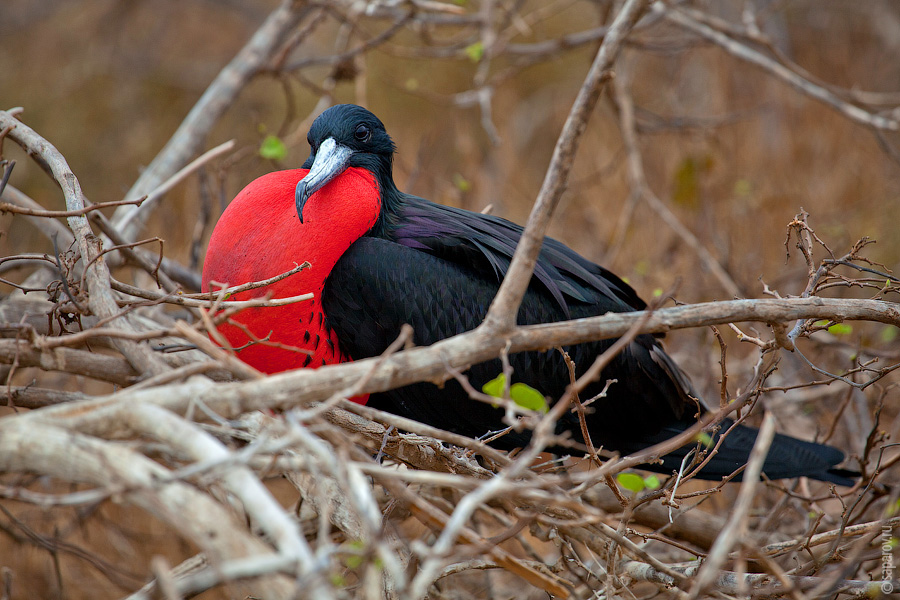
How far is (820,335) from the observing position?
3.23 m

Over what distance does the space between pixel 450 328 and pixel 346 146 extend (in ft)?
1.97

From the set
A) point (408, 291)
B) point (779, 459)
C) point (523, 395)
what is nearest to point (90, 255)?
point (408, 291)

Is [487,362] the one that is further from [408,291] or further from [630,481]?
[630,481]

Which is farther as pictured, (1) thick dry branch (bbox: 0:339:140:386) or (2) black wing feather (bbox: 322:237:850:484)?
(2) black wing feather (bbox: 322:237:850:484)

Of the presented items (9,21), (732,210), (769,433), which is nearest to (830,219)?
(732,210)

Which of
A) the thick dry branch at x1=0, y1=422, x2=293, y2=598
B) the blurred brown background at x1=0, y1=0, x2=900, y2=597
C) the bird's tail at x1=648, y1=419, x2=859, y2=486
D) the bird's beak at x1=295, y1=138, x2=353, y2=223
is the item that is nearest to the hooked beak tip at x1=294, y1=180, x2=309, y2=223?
the bird's beak at x1=295, y1=138, x2=353, y2=223

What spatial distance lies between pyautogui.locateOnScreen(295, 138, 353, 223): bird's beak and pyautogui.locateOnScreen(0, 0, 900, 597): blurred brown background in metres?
1.22

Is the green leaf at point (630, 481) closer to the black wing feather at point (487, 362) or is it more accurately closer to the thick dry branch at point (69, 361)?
the black wing feather at point (487, 362)

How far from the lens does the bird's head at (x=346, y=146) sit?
210 centimetres

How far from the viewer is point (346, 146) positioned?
2.21 m

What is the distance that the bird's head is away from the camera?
6.90 feet

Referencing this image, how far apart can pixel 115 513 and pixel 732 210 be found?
402cm

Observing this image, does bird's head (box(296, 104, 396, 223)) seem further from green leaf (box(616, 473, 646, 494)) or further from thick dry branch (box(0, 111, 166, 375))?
green leaf (box(616, 473, 646, 494))

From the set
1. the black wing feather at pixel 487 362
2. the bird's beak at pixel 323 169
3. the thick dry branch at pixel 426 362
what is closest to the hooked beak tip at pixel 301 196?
the bird's beak at pixel 323 169
